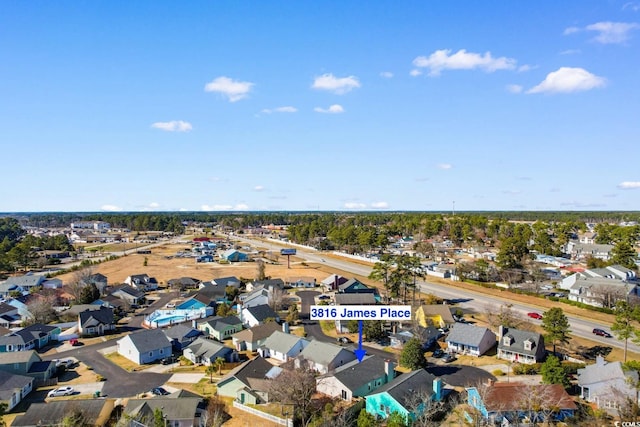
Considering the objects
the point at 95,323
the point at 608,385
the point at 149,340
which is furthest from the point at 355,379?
the point at 95,323

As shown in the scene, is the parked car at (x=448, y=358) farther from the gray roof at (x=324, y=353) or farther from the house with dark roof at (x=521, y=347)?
the gray roof at (x=324, y=353)

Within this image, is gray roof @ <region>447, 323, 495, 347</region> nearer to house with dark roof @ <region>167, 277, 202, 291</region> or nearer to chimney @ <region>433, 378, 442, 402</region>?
chimney @ <region>433, 378, 442, 402</region>

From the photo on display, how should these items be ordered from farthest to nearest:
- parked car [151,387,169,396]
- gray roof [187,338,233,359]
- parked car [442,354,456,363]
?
parked car [442,354,456,363]
gray roof [187,338,233,359]
parked car [151,387,169,396]

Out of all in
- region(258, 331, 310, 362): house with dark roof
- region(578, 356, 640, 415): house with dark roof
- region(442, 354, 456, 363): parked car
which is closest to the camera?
region(578, 356, 640, 415): house with dark roof

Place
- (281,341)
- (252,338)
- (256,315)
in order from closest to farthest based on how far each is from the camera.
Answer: (281,341)
(252,338)
(256,315)

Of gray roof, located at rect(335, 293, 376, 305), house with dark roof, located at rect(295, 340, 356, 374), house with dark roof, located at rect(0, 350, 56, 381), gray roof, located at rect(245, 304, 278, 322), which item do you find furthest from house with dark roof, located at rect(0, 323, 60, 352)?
gray roof, located at rect(335, 293, 376, 305)

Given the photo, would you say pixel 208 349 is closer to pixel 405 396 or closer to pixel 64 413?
pixel 64 413

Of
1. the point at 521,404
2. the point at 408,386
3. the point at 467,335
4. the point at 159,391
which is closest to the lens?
the point at 521,404
